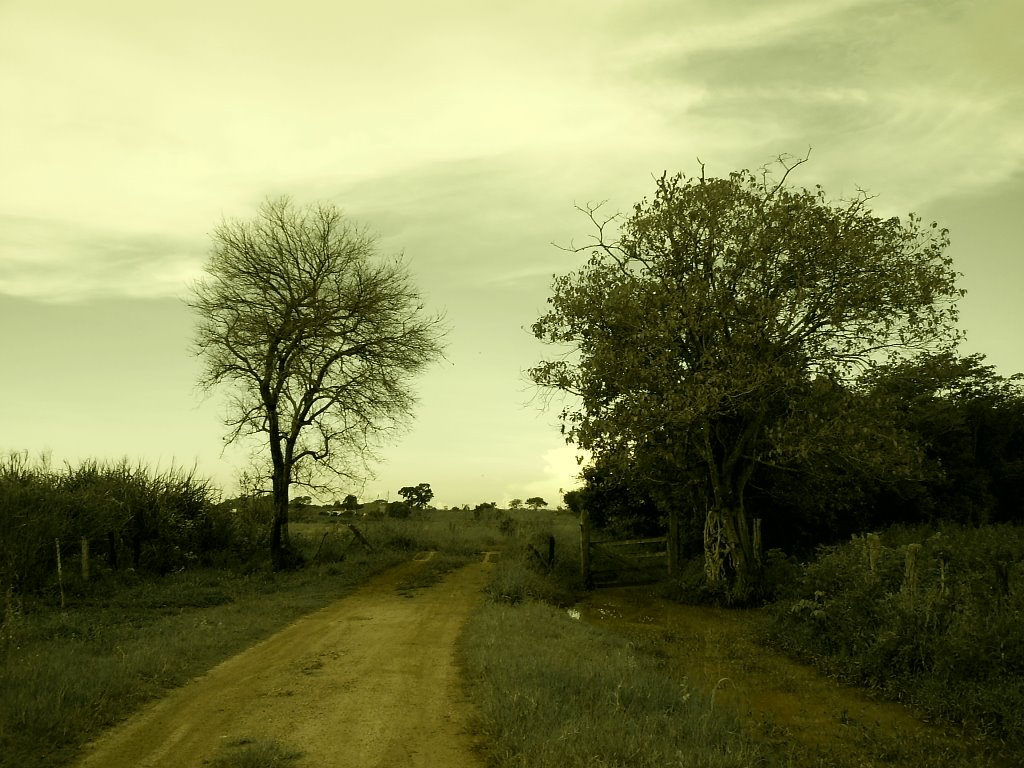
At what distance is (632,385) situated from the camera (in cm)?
1889

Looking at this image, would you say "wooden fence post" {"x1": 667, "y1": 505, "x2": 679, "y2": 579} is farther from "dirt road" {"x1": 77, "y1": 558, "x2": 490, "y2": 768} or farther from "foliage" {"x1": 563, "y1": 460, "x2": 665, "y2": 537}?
"dirt road" {"x1": 77, "y1": 558, "x2": 490, "y2": 768}

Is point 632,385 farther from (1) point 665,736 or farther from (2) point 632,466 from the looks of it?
(1) point 665,736

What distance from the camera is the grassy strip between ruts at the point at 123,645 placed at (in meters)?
8.09

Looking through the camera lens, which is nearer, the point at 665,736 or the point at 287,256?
the point at 665,736

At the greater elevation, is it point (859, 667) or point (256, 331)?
point (256, 331)

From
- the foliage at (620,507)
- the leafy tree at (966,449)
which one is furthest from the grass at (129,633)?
the leafy tree at (966,449)

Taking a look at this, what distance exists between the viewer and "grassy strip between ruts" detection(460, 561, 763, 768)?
7.25 metres

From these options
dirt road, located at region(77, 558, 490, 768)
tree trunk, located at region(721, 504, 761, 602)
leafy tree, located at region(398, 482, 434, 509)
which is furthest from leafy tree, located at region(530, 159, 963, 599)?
leafy tree, located at region(398, 482, 434, 509)

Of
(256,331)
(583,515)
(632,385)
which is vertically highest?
(256,331)

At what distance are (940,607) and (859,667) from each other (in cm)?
153

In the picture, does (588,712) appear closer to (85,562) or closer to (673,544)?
(673,544)

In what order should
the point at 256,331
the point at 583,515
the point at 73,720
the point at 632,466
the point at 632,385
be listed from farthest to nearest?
the point at 256,331 → the point at 583,515 → the point at 632,466 → the point at 632,385 → the point at 73,720

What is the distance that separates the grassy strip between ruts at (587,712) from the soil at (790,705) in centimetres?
66

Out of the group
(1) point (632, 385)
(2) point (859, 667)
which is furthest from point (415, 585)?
(2) point (859, 667)
